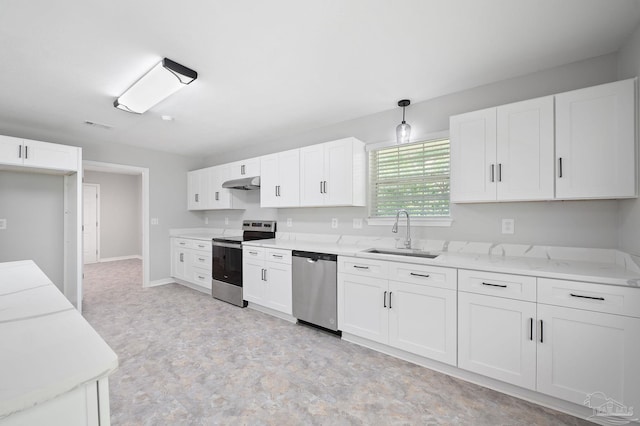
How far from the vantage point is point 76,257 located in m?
3.49

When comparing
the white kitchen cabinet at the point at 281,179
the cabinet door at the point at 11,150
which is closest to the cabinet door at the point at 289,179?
the white kitchen cabinet at the point at 281,179

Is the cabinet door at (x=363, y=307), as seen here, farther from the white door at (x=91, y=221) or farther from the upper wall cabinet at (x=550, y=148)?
the white door at (x=91, y=221)

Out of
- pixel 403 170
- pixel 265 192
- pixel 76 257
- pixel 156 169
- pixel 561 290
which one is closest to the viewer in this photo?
pixel 561 290

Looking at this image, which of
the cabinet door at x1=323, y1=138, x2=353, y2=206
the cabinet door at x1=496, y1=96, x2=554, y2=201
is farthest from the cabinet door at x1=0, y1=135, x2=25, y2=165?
the cabinet door at x1=496, y1=96, x2=554, y2=201

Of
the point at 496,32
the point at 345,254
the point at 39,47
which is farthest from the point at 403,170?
the point at 39,47

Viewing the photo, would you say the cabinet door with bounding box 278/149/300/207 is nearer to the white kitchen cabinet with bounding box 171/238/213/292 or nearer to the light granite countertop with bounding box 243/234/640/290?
the light granite countertop with bounding box 243/234/640/290

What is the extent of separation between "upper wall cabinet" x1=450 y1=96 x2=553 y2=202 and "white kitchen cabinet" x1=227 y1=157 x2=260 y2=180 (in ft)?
8.73

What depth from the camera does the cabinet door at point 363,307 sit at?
2461mm

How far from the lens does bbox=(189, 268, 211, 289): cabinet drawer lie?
4.23 metres

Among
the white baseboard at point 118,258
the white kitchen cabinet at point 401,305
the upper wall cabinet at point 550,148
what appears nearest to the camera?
the upper wall cabinet at point 550,148

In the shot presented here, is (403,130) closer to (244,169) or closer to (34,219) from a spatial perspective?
(244,169)

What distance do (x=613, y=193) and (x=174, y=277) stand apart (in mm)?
5720

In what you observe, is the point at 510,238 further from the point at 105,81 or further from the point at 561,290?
the point at 105,81

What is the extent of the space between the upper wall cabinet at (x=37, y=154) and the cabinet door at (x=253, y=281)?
248 cm
